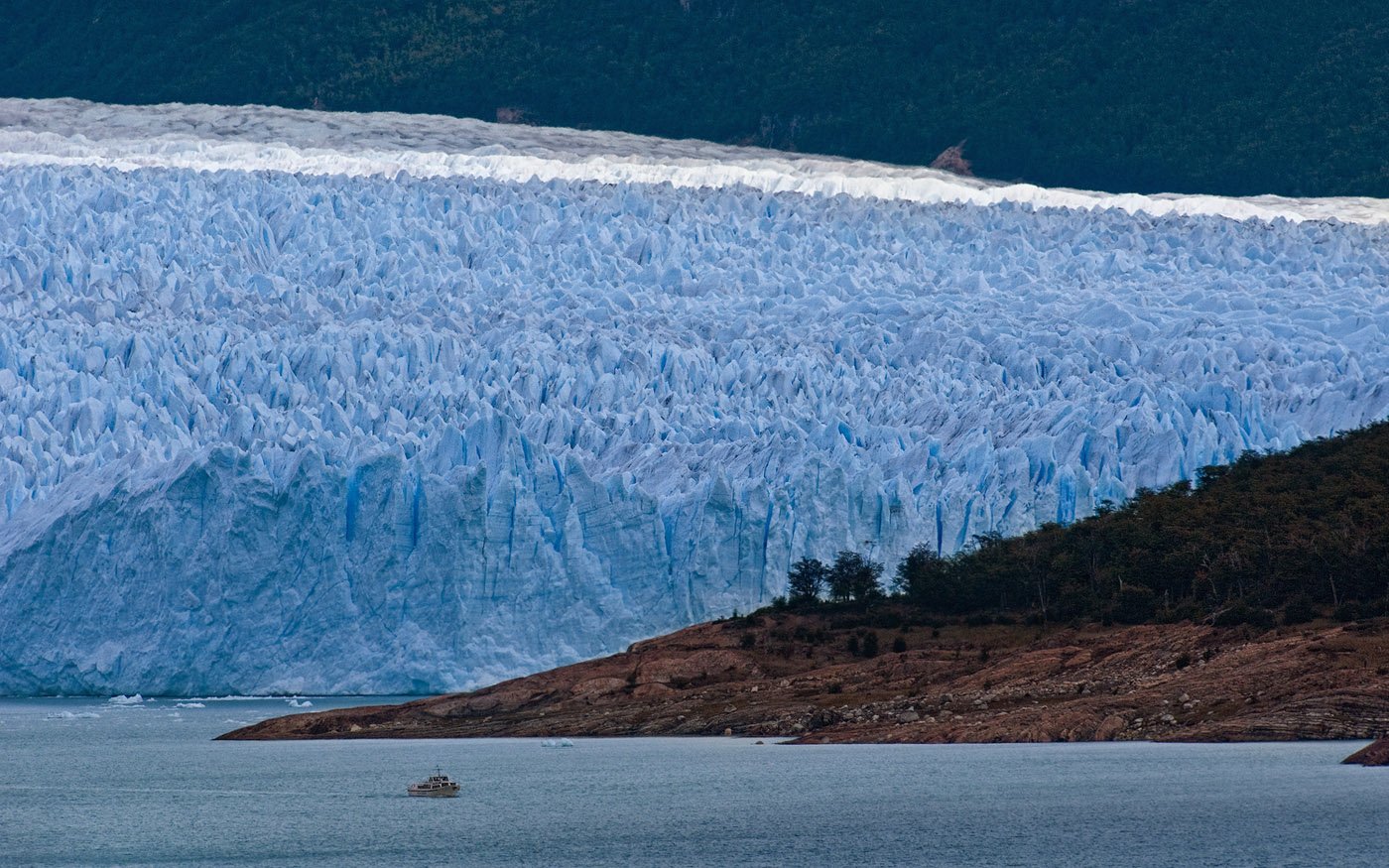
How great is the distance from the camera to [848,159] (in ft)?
198

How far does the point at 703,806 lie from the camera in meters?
24.9

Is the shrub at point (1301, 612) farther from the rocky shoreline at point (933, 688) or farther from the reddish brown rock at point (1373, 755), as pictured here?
the reddish brown rock at point (1373, 755)

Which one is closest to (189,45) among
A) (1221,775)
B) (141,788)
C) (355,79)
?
(355,79)

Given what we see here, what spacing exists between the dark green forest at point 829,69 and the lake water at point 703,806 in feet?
116

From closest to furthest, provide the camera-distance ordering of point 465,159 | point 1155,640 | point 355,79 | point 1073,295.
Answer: point 1155,640, point 1073,295, point 465,159, point 355,79

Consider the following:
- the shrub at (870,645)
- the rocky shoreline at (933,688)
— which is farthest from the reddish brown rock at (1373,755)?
the shrub at (870,645)

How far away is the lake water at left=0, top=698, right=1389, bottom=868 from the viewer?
69.8 feet

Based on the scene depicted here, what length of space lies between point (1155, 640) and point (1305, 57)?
36.7 metres

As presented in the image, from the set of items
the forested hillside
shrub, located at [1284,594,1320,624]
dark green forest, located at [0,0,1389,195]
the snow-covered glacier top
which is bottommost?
shrub, located at [1284,594,1320,624]

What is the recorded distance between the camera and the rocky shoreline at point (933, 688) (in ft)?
93.0

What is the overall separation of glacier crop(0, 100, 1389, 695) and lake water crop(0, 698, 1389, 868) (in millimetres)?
3365

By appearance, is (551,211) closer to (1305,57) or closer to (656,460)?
(656,460)

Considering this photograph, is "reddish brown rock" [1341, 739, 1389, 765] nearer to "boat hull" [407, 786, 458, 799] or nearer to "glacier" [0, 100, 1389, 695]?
"boat hull" [407, 786, 458, 799]

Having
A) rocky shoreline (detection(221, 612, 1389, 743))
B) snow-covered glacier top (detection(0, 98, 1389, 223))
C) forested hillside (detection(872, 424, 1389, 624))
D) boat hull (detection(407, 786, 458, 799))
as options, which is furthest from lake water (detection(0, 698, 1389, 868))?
snow-covered glacier top (detection(0, 98, 1389, 223))
